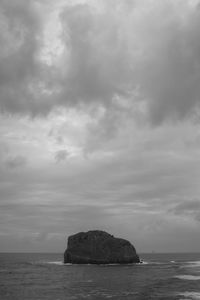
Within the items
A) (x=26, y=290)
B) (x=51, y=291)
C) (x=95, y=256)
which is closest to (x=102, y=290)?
(x=51, y=291)

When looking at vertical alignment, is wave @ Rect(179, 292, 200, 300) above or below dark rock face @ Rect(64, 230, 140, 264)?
below

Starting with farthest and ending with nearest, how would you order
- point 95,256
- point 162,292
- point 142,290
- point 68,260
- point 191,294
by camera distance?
point 68,260
point 95,256
point 142,290
point 162,292
point 191,294

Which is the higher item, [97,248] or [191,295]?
[97,248]

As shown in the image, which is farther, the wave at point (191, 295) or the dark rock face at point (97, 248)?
the dark rock face at point (97, 248)

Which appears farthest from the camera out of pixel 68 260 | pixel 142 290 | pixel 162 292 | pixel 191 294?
pixel 68 260

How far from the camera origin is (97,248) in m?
182

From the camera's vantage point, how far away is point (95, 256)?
183 metres

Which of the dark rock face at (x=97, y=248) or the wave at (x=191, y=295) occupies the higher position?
the dark rock face at (x=97, y=248)

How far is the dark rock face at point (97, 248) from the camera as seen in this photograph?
Result: 18112cm

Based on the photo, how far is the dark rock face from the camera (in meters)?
181

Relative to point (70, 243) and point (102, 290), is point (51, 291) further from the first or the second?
point (70, 243)

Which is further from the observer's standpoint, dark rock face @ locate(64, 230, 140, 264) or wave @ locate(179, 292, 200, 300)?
dark rock face @ locate(64, 230, 140, 264)

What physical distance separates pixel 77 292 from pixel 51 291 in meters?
6.68

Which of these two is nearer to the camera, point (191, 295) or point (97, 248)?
point (191, 295)
